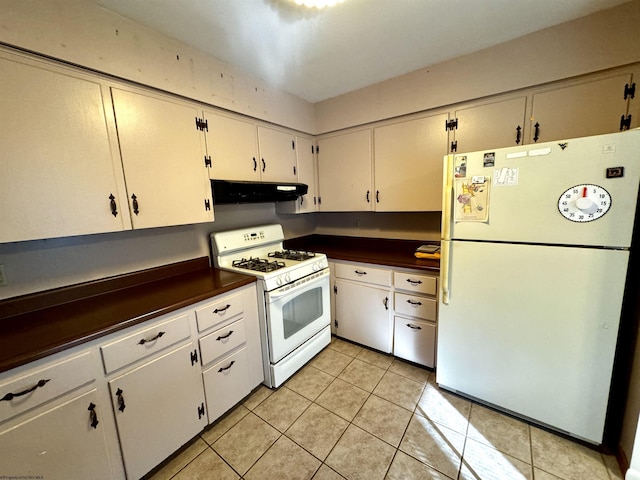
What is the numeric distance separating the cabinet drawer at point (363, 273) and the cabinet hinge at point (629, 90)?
5.85 ft

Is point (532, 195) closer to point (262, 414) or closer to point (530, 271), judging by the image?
point (530, 271)

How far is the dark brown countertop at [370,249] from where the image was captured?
211 centimetres

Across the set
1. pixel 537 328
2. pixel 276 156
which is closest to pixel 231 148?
pixel 276 156

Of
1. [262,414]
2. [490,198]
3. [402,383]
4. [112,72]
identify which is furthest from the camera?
[402,383]

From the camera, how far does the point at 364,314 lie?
7.80 feet

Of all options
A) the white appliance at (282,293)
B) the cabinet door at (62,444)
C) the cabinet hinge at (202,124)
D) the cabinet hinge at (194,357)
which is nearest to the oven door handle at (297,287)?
the white appliance at (282,293)

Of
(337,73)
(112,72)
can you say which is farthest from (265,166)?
(112,72)

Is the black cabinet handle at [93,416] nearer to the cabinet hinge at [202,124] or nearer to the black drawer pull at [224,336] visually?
the black drawer pull at [224,336]

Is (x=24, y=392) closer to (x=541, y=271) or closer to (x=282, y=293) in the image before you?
(x=282, y=293)

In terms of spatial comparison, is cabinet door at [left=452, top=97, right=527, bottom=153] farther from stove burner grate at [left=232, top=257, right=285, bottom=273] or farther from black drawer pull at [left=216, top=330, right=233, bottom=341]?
black drawer pull at [left=216, top=330, right=233, bottom=341]

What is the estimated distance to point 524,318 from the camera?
58.7 inches

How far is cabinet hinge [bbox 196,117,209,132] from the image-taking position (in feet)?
5.81

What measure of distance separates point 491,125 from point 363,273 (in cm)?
151

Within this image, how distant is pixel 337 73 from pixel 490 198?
5.04 ft
